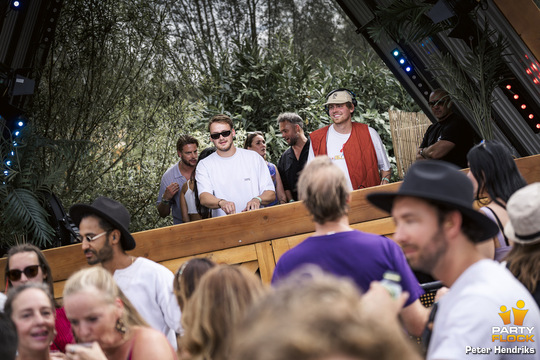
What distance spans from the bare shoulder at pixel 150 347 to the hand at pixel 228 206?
103 inches

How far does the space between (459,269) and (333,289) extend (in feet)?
4.07

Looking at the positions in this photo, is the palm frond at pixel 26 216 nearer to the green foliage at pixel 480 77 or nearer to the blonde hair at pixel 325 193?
the blonde hair at pixel 325 193

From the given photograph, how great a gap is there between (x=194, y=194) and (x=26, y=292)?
3.38m

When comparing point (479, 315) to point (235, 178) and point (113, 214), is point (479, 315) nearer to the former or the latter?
point (113, 214)

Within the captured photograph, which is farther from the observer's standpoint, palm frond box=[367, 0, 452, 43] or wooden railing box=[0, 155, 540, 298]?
palm frond box=[367, 0, 452, 43]

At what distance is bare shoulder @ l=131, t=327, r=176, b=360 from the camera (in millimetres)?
2716

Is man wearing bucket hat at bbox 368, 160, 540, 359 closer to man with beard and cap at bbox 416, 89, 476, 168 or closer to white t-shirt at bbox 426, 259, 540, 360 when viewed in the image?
white t-shirt at bbox 426, 259, 540, 360

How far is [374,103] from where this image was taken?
11.9 meters

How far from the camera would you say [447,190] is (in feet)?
7.14

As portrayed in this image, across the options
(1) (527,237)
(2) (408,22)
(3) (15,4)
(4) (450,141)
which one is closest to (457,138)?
(4) (450,141)

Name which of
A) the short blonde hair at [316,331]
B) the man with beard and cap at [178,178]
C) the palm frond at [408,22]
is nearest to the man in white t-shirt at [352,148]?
the palm frond at [408,22]

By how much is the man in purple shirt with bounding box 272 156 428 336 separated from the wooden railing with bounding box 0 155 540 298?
2033 mm

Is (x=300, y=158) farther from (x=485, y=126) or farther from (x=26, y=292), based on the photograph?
(x=26, y=292)

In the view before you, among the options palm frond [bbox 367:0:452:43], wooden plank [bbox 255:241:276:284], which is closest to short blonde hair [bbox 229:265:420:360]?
wooden plank [bbox 255:241:276:284]
